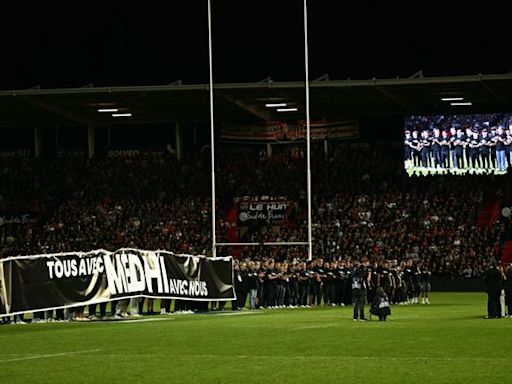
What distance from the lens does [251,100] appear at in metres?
43.4

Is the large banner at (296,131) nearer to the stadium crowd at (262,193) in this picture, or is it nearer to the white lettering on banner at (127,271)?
the stadium crowd at (262,193)

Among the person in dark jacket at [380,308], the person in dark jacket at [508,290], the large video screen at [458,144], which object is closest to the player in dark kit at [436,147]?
the large video screen at [458,144]

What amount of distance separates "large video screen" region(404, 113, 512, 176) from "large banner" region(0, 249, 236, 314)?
18954 millimetres

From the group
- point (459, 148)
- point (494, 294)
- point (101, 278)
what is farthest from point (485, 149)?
point (101, 278)

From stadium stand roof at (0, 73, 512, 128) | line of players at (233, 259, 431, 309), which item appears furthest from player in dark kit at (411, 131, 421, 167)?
line of players at (233, 259, 431, 309)

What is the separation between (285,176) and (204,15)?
874 cm

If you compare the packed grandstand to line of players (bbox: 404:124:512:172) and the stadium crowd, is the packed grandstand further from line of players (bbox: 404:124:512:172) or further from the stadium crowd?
line of players (bbox: 404:124:512:172)

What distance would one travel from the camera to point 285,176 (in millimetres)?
47750

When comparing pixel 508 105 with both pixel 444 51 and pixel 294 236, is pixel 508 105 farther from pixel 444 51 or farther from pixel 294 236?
pixel 294 236

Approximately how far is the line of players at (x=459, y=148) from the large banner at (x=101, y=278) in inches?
746

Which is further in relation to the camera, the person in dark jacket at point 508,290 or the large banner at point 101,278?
the person in dark jacket at point 508,290

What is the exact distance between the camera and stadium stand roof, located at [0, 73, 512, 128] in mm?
40062

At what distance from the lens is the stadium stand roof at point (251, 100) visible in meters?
40.1

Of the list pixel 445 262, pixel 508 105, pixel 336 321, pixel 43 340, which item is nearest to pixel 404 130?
pixel 508 105
